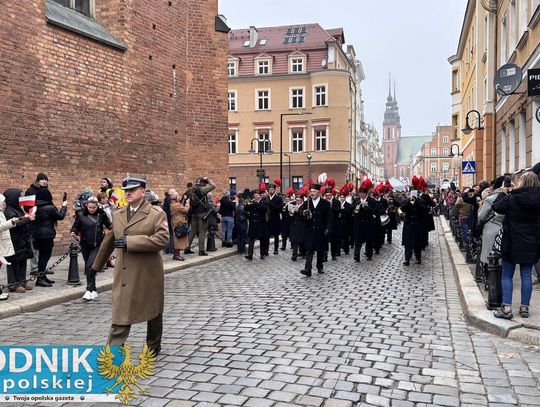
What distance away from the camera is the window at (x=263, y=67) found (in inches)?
2083

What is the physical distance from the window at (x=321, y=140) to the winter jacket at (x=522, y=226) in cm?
4489

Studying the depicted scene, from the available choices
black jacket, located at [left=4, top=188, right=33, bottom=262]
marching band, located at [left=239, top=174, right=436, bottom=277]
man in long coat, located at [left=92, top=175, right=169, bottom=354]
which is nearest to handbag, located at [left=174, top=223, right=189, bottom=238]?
marching band, located at [left=239, top=174, right=436, bottom=277]

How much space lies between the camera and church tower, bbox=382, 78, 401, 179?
179500mm

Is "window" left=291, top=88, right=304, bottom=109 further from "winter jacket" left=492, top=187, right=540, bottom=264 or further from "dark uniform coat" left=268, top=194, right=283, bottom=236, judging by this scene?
"winter jacket" left=492, top=187, right=540, bottom=264

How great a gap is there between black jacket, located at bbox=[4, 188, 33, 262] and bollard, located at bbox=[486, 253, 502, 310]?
22.7 feet

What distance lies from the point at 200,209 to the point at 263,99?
134ft

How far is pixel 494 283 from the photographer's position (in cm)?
700

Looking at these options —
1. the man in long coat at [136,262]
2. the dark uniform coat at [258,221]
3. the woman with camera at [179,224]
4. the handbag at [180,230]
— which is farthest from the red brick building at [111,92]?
the man in long coat at [136,262]

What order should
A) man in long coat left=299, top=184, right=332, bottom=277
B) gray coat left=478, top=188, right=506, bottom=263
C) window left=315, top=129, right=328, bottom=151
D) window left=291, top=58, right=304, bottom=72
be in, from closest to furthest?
1. gray coat left=478, top=188, right=506, bottom=263
2. man in long coat left=299, top=184, right=332, bottom=277
3. window left=315, top=129, right=328, bottom=151
4. window left=291, top=58, right=304, bottom=72

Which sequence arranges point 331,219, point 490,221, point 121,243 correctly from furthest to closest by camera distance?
point 331,219 < point 490,221 < point 121,243

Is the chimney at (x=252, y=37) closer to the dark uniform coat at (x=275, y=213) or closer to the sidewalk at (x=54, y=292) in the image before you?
the dark uniform coat at (x=275, y=213)

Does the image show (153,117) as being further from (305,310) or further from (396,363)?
(396,363)

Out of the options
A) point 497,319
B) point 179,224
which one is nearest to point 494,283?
point 497,319

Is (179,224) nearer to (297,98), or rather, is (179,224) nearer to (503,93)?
(503,93)
